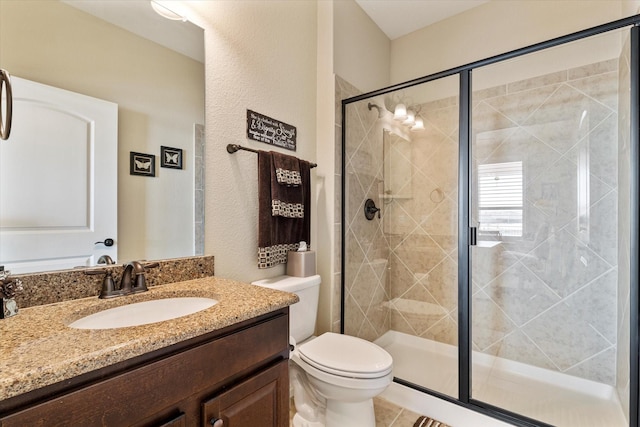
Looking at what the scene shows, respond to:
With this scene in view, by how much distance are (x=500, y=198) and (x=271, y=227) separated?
5.22 feet

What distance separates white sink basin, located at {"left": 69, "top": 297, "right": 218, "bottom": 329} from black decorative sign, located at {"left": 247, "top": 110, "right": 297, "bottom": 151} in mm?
877

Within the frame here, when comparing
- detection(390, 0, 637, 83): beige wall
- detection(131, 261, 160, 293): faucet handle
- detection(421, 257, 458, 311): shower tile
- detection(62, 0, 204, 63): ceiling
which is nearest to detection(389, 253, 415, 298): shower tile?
detection(421, 257, 458, 311): shower tile

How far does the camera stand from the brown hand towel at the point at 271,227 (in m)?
1.58

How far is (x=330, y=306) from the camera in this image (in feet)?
6.58

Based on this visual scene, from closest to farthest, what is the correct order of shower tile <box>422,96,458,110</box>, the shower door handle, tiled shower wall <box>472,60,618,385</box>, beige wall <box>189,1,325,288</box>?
beige wall <box>189,1,325,288</box> < the shower door handle < tiled shower wall <box>472,60,618,385</box> < shower tile <box>422,96,458,110</box>

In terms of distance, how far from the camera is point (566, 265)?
1.90 m

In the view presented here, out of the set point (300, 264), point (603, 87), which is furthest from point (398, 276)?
point (603, 87)

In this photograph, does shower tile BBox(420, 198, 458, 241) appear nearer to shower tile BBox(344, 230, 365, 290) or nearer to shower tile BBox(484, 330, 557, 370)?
shower tile BBox(344, 230, 365, 290)

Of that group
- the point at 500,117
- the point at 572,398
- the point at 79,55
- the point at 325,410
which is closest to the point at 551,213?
the point at 500,117

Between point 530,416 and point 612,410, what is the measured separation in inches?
20.0

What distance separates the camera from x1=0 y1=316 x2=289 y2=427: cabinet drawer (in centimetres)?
56

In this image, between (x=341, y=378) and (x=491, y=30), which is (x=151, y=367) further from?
(x=491, y=30)

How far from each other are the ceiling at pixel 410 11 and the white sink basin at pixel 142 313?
2.36m

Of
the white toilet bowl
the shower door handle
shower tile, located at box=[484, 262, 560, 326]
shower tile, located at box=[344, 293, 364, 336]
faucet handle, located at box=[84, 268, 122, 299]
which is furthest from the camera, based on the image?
shower tile, located at box=[344, 293, 364, 336]
